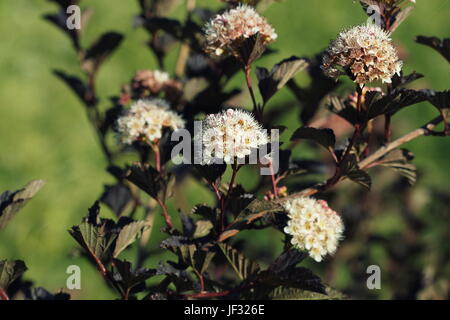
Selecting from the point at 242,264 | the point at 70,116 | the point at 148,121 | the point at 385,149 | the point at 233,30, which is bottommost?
the point at 242,264

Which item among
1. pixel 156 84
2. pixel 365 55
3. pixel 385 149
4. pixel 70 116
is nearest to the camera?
pixel 365 55

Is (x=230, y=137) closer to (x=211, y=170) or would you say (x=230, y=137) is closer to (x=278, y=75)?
(x=211, y=170)

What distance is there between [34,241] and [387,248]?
6.75ft

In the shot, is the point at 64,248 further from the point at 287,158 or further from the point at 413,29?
the point at 413,29

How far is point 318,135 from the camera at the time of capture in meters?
1.35

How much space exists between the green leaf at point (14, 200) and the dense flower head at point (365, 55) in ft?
2.43

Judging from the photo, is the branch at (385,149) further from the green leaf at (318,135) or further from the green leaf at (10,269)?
the green leaf at (10,269)

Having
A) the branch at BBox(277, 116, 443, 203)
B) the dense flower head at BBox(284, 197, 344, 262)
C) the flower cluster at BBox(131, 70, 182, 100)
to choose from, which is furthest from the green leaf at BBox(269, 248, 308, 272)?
the flower cluster at BBox(131, 70, 182, 100)

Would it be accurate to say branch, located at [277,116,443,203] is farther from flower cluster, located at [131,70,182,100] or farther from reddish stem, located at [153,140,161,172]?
flower cluster, located at [131,70,182,100]

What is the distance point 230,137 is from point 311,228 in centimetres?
26

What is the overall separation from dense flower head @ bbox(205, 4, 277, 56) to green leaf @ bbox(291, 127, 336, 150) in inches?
9.5

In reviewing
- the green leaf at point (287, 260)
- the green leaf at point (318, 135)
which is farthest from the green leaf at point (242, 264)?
the green leaf at point (318, 135)

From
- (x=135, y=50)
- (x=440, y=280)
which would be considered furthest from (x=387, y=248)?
(x=135, y=50)

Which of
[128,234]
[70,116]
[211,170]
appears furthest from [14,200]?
[70,116]
